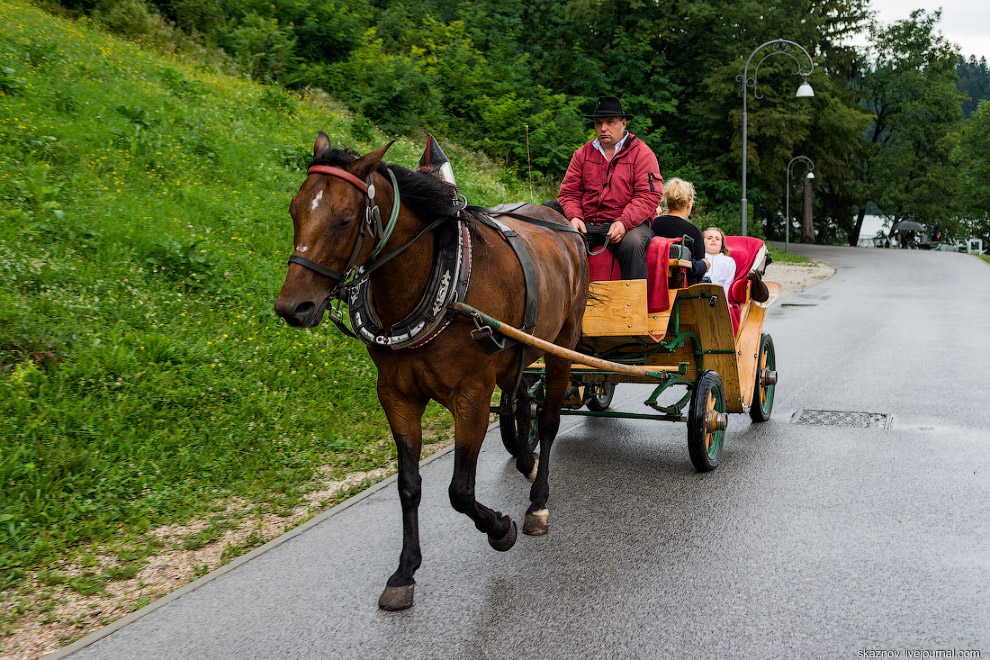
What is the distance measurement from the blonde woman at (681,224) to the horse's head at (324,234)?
3.42 meters

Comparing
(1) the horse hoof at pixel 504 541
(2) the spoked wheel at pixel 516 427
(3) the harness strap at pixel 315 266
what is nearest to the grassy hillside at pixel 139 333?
(3) the harness strap at pixel 315 266

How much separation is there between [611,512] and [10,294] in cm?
481

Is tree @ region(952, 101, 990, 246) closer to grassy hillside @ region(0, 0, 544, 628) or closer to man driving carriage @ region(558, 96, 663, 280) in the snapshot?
grassy hillside @ region(0, 0, 544, 628)

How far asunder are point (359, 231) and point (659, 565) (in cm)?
235

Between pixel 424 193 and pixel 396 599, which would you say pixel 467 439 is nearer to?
pixel 396 599

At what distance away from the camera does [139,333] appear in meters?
6.58

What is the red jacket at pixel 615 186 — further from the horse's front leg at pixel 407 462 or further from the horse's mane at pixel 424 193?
the horse's front leg at pixel 407 462

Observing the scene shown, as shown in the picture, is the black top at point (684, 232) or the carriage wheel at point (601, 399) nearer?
the black top at point (684, 232)

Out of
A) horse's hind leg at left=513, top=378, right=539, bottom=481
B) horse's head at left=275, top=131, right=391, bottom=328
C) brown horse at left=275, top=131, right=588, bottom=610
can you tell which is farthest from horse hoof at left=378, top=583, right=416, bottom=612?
horse's hind leg at left=513, top=378, right=539, bottom=481

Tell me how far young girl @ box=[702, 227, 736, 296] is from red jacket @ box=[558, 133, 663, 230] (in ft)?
3.95

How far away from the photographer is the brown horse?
3326mm

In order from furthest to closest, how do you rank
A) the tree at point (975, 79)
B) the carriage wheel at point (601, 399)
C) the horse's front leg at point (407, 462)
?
the tree at point (975, 79) < the carriage wheel at point (601, 399) < the horse's front leg at point (407, 462)

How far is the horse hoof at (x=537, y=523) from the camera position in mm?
4812

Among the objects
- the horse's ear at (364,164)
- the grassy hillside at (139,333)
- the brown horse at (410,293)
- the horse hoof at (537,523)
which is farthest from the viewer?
the grassy hillside at (139,333)
